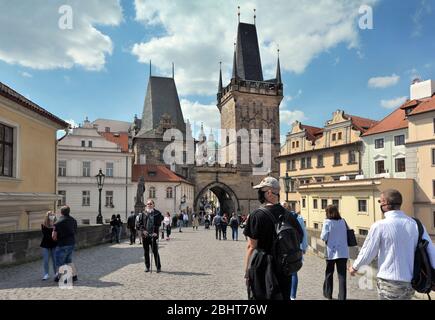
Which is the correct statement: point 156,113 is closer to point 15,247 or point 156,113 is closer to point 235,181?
point 235,181

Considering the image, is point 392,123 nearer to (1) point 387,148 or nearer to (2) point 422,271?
(1) point 387,148

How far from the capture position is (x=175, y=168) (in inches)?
2333

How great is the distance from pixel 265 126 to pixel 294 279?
58.8 meters

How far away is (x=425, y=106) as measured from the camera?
2773 centimetres

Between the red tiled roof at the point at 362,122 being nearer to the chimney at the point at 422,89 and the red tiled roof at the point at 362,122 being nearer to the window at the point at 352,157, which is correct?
the window at the point at 352,157

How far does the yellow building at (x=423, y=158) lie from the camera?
26.8 m

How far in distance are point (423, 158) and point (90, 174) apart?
29.7 meters

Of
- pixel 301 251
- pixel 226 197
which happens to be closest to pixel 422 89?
pixel 301 251

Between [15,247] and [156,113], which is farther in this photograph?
[156,113]

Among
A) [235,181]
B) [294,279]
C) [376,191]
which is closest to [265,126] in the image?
[235,181]

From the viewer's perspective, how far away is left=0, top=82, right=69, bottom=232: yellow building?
12695 mm

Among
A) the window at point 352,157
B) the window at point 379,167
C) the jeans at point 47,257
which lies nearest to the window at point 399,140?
the window at point 379,167
